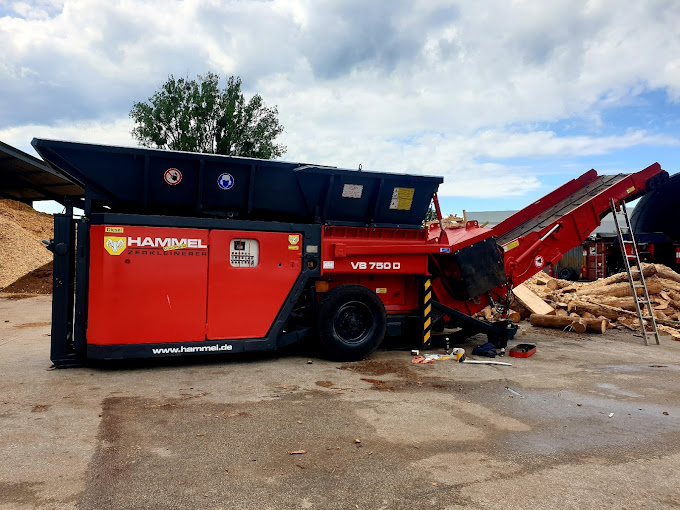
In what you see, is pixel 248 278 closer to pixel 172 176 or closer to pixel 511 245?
pixel 172 176

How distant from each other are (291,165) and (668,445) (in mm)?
4995

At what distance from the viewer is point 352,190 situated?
284 inches

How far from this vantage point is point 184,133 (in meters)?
28.0

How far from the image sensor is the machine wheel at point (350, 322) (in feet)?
23.0

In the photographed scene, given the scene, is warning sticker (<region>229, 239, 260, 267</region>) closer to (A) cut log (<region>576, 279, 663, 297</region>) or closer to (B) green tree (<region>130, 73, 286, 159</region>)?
(A) cut log (<region>576, 279, 663, 297</region>)

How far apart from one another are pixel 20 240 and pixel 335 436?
895 inches

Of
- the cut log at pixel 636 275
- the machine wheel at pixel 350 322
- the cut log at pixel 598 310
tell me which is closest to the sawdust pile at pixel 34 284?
the machine wheel at pixel 350 322

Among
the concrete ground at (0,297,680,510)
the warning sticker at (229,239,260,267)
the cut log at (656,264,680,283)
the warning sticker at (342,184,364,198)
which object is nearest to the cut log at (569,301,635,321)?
the cut log at (656,264,680,283)

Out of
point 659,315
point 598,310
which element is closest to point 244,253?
point 598,310

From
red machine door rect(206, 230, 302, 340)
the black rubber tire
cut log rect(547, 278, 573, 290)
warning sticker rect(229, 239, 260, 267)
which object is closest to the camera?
red machine door rect(206, 230, 302, 340)

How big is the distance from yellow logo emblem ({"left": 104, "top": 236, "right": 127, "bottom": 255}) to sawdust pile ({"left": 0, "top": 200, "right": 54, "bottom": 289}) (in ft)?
52.5

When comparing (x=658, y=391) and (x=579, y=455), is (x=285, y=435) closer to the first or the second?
(x=579, y=455)

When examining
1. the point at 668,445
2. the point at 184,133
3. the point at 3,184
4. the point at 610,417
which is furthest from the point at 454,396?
the point at 3,184

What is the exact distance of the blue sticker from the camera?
6.60 m
